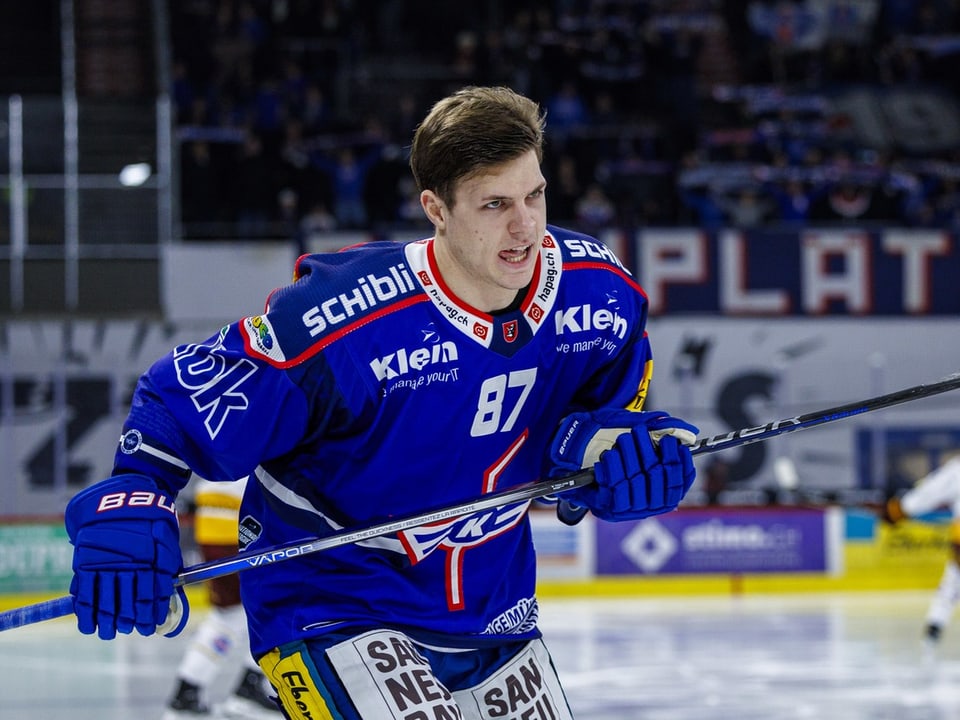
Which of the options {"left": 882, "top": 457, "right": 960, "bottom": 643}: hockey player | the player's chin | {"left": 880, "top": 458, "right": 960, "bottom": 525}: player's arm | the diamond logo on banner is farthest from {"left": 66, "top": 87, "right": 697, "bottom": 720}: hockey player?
the diamond logo on banner

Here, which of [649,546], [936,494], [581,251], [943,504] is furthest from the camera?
[649,546]

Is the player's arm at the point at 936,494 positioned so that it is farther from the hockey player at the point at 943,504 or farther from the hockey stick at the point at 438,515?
the hockey stick at the point at 438,515

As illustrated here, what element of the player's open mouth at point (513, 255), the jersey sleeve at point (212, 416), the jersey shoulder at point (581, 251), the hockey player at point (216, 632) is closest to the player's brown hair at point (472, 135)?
the player's open mouth at point (513, 255)

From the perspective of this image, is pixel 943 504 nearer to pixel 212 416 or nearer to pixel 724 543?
pixel 724 543

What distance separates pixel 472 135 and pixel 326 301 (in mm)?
374

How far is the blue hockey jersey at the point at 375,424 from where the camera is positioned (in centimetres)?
227

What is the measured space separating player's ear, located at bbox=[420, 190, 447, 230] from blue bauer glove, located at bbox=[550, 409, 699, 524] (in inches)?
17.7

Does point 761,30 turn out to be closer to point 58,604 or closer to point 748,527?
point 748,527

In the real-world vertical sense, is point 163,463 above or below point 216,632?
above

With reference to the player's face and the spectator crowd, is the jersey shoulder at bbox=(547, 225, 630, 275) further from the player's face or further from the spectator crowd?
the spectator crowd

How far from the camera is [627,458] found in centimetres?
240

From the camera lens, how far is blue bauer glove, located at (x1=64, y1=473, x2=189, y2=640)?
217 centimetres

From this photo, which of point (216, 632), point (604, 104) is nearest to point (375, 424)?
point (216, 632)

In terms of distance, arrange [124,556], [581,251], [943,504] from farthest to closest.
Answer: [943,504]
[581,251]
[124,556]
